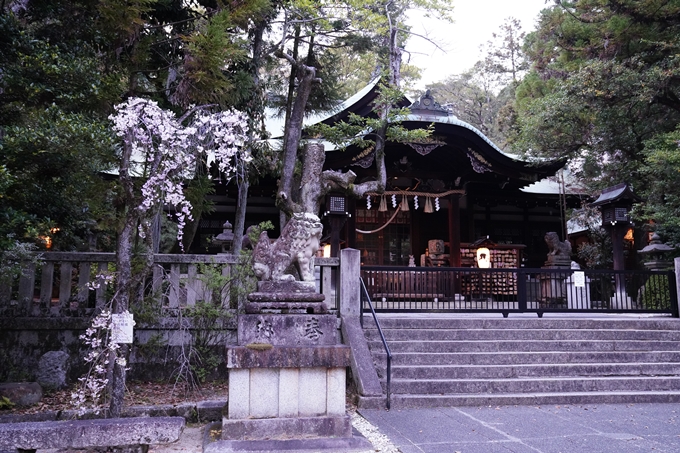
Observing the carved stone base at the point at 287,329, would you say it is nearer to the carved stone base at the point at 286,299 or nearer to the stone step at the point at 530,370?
the carved stone base at the point at 286,299

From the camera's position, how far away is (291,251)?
18.4 feet

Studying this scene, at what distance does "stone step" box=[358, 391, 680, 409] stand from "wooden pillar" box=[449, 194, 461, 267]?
331 inches

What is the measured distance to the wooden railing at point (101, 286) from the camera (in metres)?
7.16

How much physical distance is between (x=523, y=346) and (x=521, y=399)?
64.2 inches

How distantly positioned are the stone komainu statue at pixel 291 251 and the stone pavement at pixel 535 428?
216 centimetres

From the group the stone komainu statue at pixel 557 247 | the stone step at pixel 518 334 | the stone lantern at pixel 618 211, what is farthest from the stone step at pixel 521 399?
the stone komainu statue at pixel 557 247

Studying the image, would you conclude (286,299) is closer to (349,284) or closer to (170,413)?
(170,413)

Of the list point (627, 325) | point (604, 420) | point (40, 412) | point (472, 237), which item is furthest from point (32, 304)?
point (472, 237)

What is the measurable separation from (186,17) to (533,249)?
15346mm

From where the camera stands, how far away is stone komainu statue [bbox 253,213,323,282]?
551 cm

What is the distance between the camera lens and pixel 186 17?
8875mm

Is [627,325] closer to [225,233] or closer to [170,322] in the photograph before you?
[170,322]

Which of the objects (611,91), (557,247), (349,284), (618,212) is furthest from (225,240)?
(611,91)

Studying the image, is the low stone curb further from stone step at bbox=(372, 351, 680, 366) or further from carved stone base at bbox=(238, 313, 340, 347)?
stone step at bbox=(372, 351, 680, 366)
